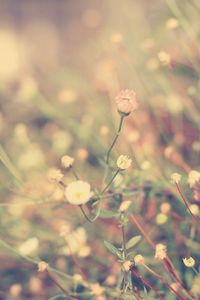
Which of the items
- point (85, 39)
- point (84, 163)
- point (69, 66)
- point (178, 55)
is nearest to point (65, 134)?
point (84, 163)

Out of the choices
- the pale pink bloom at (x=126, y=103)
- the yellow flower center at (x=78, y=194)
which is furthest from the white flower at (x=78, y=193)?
the pale pink bloom at (x=126, y=103)

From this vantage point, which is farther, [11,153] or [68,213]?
[11,153]

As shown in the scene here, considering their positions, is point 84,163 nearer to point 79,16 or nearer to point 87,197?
point 87,197

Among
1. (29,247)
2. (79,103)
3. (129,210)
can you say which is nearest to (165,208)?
(129,210)

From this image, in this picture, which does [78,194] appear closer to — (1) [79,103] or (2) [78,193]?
(2) [78,193]

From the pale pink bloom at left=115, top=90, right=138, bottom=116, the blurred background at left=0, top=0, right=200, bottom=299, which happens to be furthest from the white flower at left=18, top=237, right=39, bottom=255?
the pale pink bloom at left=115, top=90, right=138, bottom=116
